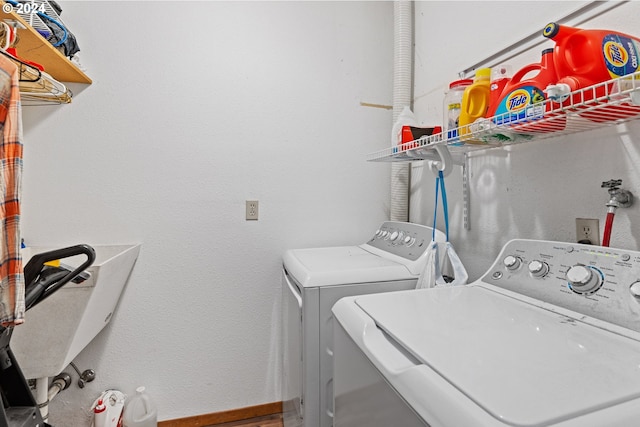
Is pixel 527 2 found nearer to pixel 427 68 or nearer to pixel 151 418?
pixel 427 68

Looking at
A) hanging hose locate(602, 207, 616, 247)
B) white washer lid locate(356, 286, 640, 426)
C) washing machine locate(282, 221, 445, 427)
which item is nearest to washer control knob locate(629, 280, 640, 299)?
white washer lid locate(356, 286, 640, 426)

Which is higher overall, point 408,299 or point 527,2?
point 527,2

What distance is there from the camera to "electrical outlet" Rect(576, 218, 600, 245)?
0.99m

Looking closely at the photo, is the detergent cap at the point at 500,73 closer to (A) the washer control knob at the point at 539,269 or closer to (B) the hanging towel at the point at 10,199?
(A) the washer control knob at the point at 539,269

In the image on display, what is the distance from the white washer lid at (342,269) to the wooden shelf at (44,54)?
129cm

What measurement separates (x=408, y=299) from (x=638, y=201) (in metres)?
0.69

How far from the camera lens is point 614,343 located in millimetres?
667

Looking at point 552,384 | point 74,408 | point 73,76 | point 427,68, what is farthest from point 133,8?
point 552,384

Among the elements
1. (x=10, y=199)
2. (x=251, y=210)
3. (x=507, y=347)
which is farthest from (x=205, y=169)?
(x=507, y=347)

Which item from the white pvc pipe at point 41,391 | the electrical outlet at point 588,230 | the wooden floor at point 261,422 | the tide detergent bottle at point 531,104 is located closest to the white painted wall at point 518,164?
the electrical outlet at point 588,230

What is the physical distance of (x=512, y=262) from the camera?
103 cm

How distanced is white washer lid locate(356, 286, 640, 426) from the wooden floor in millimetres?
1314

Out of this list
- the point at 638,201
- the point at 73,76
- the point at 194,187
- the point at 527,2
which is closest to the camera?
the point at 638,201

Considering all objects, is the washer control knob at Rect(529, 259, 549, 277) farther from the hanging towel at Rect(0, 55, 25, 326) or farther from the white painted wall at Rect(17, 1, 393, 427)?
the hanging towel at Rect(0, 55, 25, 326)
